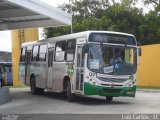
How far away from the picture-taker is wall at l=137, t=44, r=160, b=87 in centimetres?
3412

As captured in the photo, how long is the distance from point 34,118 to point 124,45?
20.4ft

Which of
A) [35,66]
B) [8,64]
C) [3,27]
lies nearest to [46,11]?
[35,66]

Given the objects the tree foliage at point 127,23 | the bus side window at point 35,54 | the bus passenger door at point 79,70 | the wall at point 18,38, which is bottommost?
the bus passenger door at point 79,70

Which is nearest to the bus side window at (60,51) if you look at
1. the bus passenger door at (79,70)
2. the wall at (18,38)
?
the bus passenger door at (79,70)

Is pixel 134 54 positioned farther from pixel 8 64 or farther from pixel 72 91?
pixel 8 64

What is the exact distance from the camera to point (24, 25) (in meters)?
30.0

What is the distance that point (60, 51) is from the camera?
73.1 ft

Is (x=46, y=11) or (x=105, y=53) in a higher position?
(x=46, y=11)

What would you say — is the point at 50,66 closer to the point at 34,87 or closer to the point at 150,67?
the point at 34,87

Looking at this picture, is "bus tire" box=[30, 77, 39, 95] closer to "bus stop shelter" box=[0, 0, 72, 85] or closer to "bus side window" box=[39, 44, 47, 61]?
"bus side window" box=[39, 44, 47, 61]

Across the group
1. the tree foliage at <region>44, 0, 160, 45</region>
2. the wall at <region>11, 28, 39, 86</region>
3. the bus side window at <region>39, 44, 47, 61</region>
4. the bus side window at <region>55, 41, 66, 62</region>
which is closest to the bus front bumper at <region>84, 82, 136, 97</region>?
the bus side window at <region>55, 41, 66, 62</region>

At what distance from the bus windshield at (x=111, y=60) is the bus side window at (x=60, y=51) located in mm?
2882

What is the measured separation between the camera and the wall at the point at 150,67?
34.1 metres

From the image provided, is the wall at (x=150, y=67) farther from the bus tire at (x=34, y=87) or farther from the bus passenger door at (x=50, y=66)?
the bus passenger door at (x=50, y=66)
